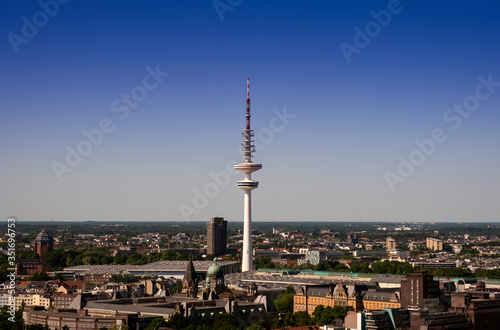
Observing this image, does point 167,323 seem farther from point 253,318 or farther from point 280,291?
point 280,291

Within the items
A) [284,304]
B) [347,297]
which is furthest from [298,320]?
[284,304]

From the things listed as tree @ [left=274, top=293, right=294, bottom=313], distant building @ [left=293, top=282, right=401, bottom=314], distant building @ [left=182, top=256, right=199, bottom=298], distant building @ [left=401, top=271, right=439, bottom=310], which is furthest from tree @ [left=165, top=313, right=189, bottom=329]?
tree @ [left=274, top=293, right=294, bottom=313]

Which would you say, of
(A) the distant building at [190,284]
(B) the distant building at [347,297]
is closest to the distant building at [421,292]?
(B) the distant building at [347,297]

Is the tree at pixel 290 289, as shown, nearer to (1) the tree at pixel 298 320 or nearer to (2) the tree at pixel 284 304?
(2) the tree at pixel 284 304

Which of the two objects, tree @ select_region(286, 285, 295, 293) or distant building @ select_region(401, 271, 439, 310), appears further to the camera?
tree @ select_region(286, 285, 295, 293)

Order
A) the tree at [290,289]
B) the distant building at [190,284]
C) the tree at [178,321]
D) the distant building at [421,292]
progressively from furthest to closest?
the tree at [290,289]
the distant building at [190,284]
the distant building at [421,292]
the tree at [178,321]

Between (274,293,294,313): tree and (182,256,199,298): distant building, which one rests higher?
(182,256,199,298): distant building

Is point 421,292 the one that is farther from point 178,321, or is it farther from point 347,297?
point 178,321

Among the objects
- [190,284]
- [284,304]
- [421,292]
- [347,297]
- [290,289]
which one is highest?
[421,292]

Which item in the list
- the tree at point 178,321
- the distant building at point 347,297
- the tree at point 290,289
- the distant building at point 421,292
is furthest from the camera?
the tree at point 290,289

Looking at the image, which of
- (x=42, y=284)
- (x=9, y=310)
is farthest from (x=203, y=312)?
(x=42, y=284)

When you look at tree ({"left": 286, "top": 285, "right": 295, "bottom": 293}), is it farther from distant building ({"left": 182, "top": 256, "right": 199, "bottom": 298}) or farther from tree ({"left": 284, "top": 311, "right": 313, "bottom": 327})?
tree ({"left": 284, "top": 311, "right": 313, "bottom": 327})
